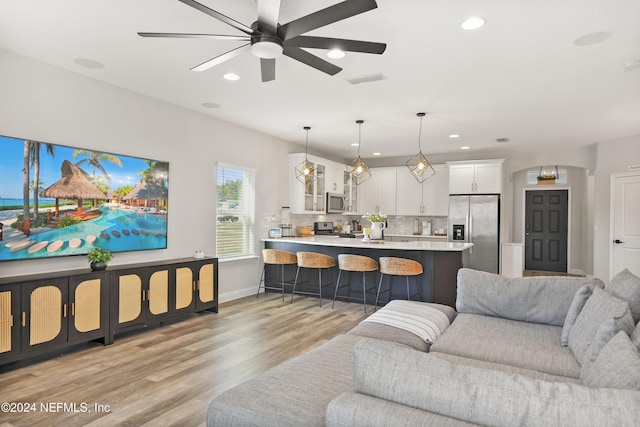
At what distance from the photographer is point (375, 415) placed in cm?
117

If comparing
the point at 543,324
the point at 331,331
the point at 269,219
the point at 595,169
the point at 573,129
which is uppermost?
the point at 573,129

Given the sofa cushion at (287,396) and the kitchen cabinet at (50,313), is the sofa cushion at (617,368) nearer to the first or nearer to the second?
the sofa cushion at (287,396)

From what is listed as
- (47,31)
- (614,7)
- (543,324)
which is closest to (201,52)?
(47,31)

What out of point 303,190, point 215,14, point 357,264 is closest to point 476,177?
point 303,190

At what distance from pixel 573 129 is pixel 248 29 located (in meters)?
5.73

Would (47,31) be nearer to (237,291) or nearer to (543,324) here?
(237,291)

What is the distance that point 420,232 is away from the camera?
8.99 meters

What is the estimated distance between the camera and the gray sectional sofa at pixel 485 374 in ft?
3.53

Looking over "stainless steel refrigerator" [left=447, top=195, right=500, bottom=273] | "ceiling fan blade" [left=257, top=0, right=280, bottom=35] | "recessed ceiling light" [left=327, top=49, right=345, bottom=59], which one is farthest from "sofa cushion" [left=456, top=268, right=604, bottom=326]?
"stainless steel refrigerator" [left=447, top=195, right=500, bottom=273]

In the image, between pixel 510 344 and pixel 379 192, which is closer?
pixel 510 344

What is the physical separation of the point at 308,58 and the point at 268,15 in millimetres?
558

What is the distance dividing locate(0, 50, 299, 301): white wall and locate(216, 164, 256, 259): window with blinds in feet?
0.49

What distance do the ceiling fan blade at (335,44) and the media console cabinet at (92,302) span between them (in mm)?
2863

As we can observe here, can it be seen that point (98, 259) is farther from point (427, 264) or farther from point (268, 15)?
point (427, 264)
